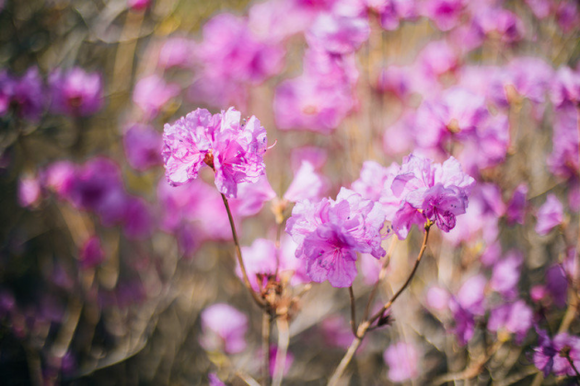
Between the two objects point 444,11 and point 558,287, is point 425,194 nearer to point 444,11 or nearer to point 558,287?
point 558,287

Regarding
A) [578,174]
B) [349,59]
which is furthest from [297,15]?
[578,174]

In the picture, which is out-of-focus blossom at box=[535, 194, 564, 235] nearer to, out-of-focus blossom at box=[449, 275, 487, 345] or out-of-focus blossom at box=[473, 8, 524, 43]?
out-of-focus blossom at box=[449, 275, 487, 345]

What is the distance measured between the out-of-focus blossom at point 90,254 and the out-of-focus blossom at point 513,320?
1.81 meters

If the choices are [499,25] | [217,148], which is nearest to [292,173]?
[499,25]

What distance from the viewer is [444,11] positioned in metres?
1.69

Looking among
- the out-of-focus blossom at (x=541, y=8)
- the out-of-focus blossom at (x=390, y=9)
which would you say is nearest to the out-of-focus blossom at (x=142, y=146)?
the out-of-focus blossom at (x=390, y=9)

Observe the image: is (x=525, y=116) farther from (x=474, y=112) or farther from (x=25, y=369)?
(x=25, y=369)

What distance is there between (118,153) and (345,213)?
210cm

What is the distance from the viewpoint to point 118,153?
7.73ft

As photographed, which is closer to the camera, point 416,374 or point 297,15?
point 416,374

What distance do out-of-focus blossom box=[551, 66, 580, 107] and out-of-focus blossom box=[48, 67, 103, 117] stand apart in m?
1.94

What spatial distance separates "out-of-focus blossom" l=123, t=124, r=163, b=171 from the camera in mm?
1633

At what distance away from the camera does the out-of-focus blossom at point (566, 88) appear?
4.01ft

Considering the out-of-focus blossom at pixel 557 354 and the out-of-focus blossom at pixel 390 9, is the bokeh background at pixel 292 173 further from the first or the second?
the out-of-focus blossom at pixel 557 354
